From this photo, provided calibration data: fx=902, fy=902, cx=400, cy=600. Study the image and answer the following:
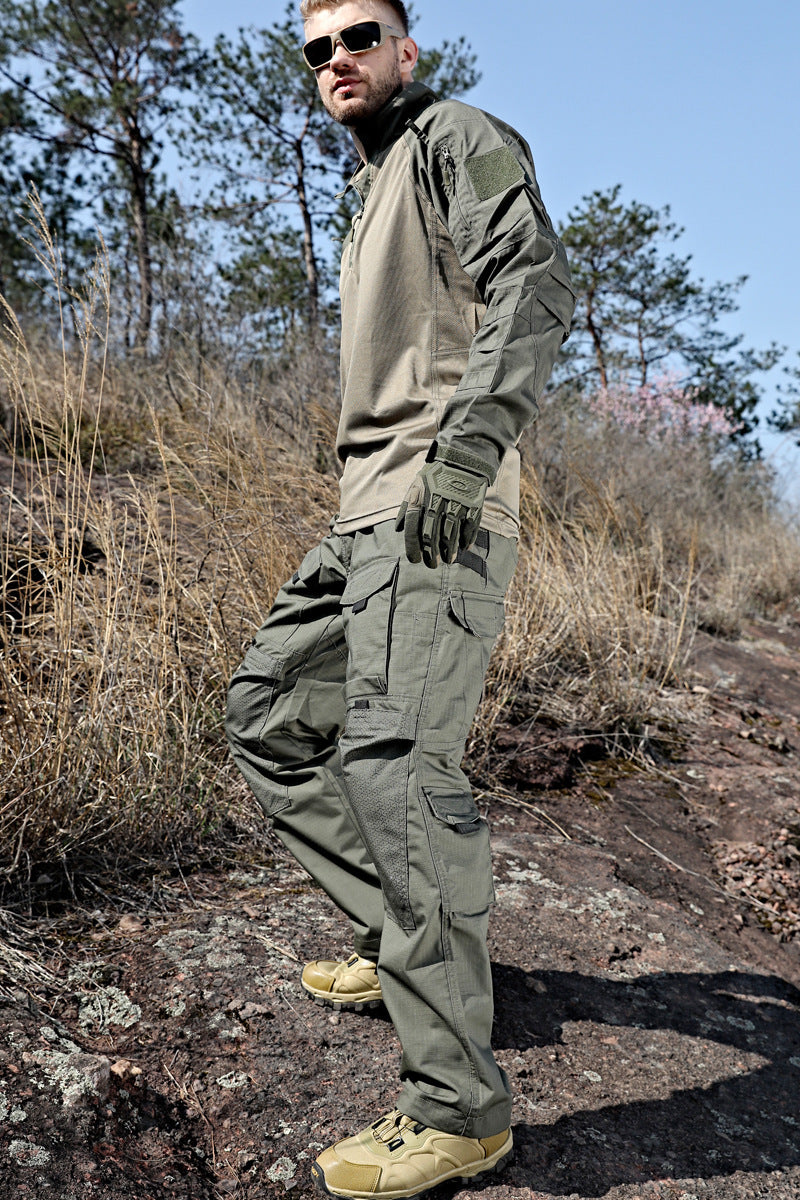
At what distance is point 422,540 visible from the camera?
1.43 m

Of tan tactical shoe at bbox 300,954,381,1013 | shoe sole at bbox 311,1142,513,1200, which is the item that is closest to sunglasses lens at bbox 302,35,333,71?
tan tactical shoe at bbox 300,954,381,1013

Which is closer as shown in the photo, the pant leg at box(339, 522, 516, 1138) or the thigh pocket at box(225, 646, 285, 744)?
the pant leg at box(339, 522, 516, 1138)

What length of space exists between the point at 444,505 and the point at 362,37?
3.39ft

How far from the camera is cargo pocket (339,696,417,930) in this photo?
147cm

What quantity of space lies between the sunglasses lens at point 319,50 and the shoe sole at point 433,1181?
6.75 feet

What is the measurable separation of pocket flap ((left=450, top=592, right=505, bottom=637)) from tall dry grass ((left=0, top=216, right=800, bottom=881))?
110cm

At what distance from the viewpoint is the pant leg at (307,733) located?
74.7 inches

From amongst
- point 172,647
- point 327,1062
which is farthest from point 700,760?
point 327,1062

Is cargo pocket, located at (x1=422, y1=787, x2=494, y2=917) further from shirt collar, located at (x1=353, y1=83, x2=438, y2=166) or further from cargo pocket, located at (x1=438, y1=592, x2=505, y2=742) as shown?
shirt collar, located at (x1=353, y1=83, x2=438, y2=166)

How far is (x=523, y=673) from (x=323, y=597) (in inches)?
81.8

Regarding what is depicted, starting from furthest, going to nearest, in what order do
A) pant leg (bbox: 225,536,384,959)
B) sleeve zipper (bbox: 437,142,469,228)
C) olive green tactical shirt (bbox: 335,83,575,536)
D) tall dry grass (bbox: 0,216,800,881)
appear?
tall dry grass (bbox: 0,216,800,881) < pant leg (bbox: 225,536,384,959) < sleeve zipper (bbox: 437,142,469,228) < olive green tactical shirt (bbox: 335,83,575,536)

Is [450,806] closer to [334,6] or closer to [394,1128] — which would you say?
[394,1128]

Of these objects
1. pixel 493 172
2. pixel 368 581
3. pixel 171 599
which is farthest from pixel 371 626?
pixel 171 599

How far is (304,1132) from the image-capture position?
1620mm
